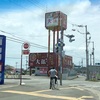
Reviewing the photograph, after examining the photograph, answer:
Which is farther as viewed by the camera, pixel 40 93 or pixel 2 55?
pixel 2 55

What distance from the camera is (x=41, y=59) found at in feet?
278

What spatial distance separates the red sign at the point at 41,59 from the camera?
267 ft

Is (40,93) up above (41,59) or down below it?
below

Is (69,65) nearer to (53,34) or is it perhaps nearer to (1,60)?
(53,34)

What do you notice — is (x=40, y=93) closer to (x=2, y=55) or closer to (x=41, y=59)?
(x=2, y=55)

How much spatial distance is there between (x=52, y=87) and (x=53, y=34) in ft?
189

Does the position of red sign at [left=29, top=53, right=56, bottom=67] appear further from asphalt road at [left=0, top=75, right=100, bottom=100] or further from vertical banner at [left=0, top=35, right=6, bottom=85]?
asphalt road at [left=0, top=75, right=100, bottom=100]

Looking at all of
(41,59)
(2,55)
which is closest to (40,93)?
(2,55)

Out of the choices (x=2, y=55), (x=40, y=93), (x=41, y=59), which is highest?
(x=41, y=59)

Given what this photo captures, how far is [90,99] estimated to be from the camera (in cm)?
1769

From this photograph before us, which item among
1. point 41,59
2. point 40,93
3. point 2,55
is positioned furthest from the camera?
point 41,59

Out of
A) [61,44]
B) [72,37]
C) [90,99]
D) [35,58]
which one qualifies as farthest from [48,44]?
[90,99]

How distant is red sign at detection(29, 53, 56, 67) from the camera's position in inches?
3206

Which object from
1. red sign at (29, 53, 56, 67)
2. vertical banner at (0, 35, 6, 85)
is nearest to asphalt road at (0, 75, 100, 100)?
vertical banner at (0, 35, 6, 85)
